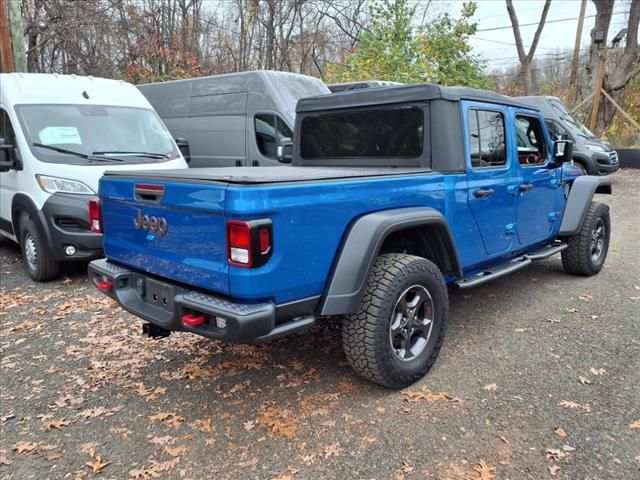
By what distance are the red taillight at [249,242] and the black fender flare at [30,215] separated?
3915 mm

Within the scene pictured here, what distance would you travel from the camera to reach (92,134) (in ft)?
20.6

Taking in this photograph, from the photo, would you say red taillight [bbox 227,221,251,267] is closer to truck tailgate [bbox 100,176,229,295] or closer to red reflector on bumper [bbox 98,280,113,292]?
truck tailgate [bbox 100,176,229,295]

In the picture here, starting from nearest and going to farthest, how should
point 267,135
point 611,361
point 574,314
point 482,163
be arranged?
1. point 611,361
2. point 482,163
3. point 574,314
4. point 267,135

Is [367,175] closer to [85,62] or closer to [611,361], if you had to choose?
[611,361]

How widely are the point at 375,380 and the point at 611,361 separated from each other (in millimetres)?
1847

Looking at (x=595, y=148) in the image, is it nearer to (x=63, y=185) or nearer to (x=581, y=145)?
(x=581, y=145)

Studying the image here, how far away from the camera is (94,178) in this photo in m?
5.73

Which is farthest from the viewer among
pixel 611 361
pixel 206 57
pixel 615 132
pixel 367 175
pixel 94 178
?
pixel 206 57

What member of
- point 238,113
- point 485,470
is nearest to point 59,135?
point 238,113

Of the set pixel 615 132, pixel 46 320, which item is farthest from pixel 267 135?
pixel 615 132

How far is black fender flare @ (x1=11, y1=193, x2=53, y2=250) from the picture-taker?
5.63 meters

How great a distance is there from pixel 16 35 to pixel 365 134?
316 inches

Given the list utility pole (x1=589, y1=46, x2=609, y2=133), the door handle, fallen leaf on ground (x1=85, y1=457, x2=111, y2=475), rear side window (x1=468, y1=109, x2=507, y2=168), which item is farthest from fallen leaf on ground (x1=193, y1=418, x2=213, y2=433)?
utility pole (x1=589, y1=46, x2=609, y2=133)

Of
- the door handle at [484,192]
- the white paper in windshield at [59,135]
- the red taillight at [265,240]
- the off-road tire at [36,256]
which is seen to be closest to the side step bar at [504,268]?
the door handle at [484,192]
